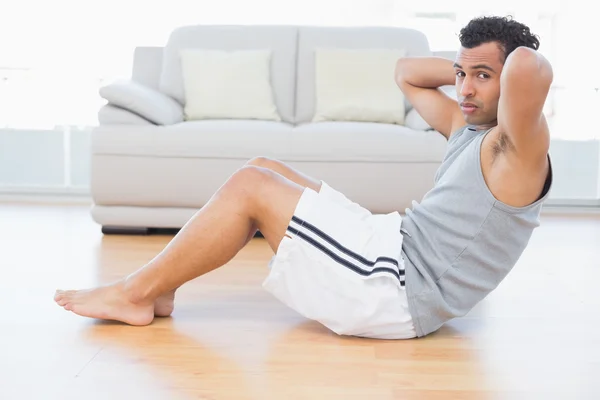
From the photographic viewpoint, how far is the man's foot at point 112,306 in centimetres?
215

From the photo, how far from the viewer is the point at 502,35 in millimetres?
1941

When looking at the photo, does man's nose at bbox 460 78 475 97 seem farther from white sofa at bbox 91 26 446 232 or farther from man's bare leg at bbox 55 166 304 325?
white sofa at bbox 91 26 446 232

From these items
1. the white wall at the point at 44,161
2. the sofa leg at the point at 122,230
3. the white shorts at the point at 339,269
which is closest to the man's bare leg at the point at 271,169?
the white shorts at the point at 339,269

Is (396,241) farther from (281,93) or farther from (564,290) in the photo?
(281,93)

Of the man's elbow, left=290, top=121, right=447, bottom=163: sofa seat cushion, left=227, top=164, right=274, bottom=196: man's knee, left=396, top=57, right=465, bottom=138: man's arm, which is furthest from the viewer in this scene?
left=290, top=121, right=447, bottom=163: sofa seat cushion

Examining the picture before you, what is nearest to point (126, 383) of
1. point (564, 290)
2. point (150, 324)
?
point (150, 324)

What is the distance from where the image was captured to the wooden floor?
172 centimetres

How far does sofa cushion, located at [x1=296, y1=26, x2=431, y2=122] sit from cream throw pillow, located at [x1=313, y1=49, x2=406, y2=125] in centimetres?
7

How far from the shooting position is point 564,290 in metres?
2.80

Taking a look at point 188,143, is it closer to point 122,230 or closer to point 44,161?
point 122,230

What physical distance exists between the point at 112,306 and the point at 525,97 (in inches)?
46.7

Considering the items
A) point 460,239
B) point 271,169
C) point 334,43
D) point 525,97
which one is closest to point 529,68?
point 525,97

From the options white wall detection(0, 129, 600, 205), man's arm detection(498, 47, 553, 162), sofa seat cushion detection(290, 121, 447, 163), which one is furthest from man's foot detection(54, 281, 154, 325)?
white wall detection(0, 129, 600, 205)

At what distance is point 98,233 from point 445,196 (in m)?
2.22
